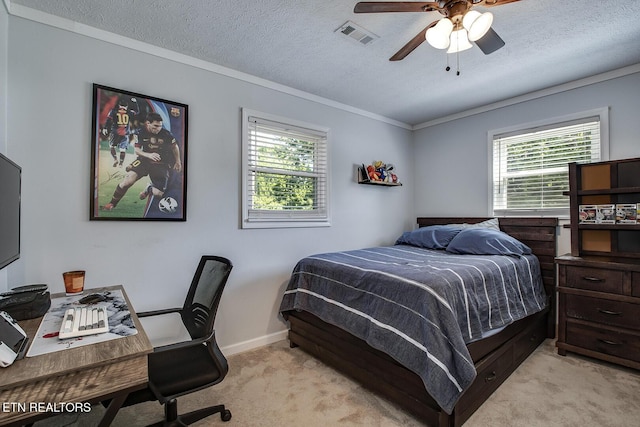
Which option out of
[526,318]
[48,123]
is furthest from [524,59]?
[48,123]

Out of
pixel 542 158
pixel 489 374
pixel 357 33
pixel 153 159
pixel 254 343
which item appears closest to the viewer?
pixel 489 374

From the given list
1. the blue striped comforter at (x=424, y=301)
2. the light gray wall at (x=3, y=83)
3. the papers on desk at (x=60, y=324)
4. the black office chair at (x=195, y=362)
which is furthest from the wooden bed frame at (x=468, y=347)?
the light gray wall at (x=3, y=83)

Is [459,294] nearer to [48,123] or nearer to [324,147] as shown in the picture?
[324,147]

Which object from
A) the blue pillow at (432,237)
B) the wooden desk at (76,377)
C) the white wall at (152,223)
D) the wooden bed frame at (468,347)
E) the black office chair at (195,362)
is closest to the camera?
the wooden desk at (76,377)

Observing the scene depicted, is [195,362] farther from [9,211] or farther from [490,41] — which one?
[490,41]

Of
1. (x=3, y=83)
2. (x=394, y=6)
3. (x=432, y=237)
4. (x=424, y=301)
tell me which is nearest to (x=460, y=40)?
(x=394, y=6)

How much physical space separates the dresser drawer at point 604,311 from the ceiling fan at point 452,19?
6.98 feet

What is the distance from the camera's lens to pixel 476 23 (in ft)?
5.17

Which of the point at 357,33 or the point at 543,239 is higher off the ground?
the point at 357,33

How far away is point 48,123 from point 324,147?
89.9 inches

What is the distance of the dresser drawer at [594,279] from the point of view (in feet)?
7.47

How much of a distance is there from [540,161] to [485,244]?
4.09ft

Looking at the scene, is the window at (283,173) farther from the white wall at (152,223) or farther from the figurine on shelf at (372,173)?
the figurine on shelf at (372,173)

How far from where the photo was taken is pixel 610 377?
217 cm
